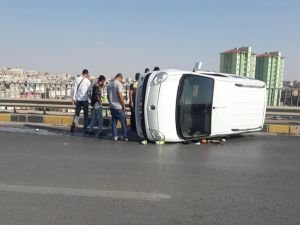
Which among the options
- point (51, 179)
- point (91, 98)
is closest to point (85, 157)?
point (51, 179)

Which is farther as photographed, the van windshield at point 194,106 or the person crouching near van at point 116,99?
the person crouching near van at point 116,99

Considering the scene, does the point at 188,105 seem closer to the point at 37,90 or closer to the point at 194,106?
the point at 194,106

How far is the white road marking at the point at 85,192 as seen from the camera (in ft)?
14.3

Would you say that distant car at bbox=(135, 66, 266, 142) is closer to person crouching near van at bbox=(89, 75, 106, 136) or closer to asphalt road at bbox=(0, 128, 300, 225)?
asphalt road at bbox=(0, 128, 300, 225)

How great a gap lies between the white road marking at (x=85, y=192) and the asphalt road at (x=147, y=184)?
1 cm

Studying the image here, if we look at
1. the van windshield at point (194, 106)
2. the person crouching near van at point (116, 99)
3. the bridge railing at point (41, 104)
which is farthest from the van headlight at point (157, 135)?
the bridge railing at point (41, 104)

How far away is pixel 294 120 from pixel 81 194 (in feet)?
32.7

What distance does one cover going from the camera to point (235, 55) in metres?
20.5

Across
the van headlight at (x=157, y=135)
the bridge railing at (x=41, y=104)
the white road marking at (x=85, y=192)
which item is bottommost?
the white road marking at (x=85, y=192)

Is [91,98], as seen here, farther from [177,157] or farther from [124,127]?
[177,157]

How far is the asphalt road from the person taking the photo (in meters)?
3.79

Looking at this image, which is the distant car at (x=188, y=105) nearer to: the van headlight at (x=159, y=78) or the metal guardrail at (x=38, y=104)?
the van headlight at (x=159, y=78)

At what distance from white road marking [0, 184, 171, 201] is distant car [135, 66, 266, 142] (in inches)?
132

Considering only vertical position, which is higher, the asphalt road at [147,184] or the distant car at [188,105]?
the distant car at [188,105]
